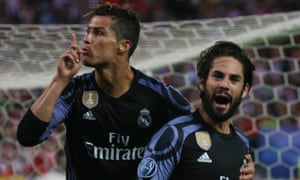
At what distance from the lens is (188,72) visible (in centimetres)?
346

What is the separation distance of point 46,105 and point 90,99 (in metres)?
0.29

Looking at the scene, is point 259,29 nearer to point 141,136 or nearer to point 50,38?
point 50,38

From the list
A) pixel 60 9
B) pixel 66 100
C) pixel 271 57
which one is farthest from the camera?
pixel 60 9

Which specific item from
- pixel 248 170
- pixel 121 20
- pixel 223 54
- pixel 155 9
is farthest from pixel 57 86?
pixel 155 9

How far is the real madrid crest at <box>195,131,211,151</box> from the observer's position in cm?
180

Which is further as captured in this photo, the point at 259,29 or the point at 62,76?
the point at 259,29

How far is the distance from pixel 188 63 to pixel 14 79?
875 millimetres

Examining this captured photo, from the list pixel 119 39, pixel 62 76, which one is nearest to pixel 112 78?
pixel 119 39

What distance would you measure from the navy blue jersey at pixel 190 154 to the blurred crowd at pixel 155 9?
3.21m

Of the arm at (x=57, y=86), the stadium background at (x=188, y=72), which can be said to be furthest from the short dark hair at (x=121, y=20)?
the stadium background at (x=188, y=72)

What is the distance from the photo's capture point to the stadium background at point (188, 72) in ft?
10.7

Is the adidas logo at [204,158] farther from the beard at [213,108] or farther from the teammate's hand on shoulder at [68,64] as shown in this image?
the teammate's hand on shoulder at [68,64]

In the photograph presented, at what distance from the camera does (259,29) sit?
3.23 meters

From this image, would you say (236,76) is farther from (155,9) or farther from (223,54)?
(155,9)
